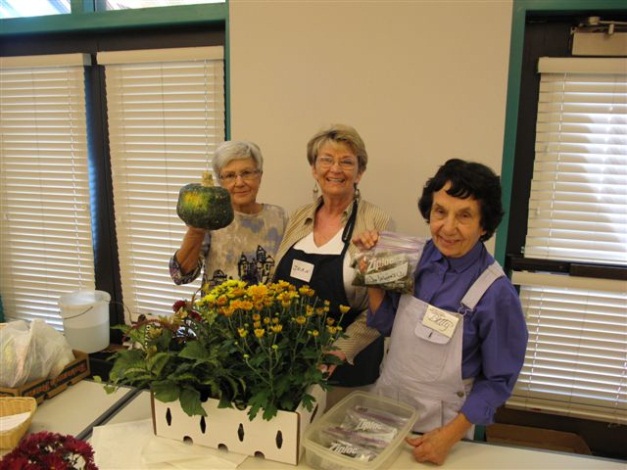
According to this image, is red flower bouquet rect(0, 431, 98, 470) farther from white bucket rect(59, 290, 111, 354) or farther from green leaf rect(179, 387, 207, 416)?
white bucket rect(59, 290, 111, 354)

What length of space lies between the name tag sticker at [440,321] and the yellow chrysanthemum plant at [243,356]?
0.31m

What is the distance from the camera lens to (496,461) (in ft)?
3.78

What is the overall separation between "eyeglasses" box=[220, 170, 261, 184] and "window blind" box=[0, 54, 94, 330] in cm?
156

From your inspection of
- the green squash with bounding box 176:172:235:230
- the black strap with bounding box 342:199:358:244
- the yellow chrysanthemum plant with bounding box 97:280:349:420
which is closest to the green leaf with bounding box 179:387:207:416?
the yellow chrysanthemum plant with bounding box 97:280:349:420

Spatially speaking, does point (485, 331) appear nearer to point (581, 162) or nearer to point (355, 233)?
point (355, 233)

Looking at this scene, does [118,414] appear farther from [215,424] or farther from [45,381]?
[215,424]

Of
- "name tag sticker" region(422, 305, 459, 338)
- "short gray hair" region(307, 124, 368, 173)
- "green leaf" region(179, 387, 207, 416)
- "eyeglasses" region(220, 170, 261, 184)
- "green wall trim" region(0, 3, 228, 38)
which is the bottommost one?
"green leaf" region(179, 387, 207, 416)

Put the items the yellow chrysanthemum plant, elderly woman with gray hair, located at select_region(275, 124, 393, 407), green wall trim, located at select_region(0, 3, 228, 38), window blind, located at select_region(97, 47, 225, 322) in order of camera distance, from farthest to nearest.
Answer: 1. window blind, located at select_region(97, 47, 225, 322)
2. green wall trim, located at select_region(0, 3, 228, 38)
3. elderly woman with gray hair, located at select_region(275, 124, 393, 407)
4. the yellow chrysanthemum plant

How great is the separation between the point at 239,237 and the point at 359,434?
0.84 m

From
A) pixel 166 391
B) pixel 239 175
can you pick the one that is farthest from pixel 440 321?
pixel 239 175

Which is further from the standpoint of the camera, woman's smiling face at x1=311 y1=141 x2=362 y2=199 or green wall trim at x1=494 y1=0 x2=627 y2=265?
green wall trim at x1=494 y1=0 x2=627 y2=265

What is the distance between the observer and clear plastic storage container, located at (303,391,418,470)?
3.37 ft

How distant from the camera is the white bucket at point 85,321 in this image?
8.40 feet

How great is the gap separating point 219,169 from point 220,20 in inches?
42.6
